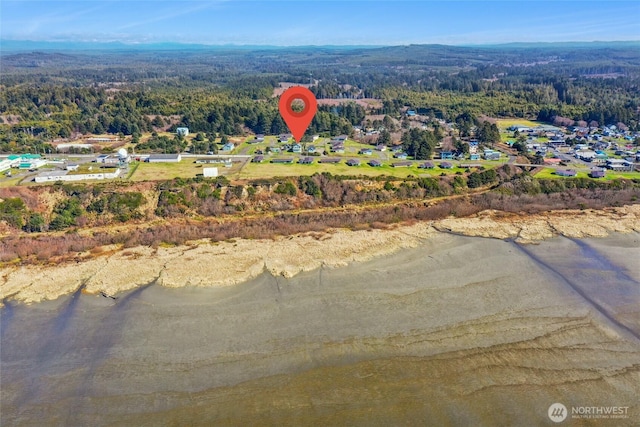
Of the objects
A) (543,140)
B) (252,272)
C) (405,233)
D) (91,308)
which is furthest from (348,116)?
(91,308)

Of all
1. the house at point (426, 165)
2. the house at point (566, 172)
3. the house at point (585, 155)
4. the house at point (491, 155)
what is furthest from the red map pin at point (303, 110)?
the house at point (585, 155)

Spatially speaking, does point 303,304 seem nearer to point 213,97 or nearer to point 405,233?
point 405,233

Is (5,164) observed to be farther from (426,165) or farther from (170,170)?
(426,165)

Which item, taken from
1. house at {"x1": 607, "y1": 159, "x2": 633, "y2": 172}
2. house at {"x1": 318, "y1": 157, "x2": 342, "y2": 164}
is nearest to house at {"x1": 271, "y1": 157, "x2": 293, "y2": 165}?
house at {"x1": 318, "y1": 157, "x2": 342, "y2": 164}

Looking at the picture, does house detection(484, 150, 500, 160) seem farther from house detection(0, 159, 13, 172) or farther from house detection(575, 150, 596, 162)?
house detection(0, 159, 13, 172)

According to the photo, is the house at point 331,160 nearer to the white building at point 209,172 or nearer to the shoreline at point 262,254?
the white building at point 209,172

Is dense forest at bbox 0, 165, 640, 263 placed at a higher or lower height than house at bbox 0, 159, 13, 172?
lower

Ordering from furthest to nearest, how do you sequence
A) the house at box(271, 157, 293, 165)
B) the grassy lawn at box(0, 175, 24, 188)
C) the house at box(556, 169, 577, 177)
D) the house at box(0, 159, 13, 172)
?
the house at box(271, 157, 293, 165) → the house at box(556, 169, 577, 177) → the house at box(0, 159, 13, 172) → the grassy lawn at box(0, 175, 24, 188)
